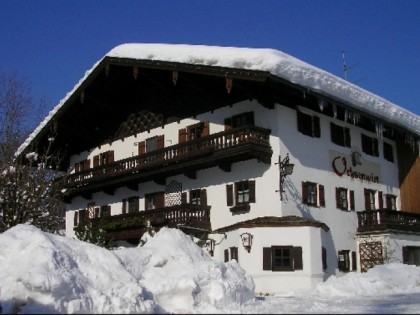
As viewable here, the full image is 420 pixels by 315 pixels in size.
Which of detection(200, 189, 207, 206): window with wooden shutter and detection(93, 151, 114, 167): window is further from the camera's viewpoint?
detection(93, 151, 114, 167): window

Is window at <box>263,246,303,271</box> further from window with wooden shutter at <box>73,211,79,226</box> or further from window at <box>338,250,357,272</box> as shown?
window with wooden shutter at <box>73,211,79,226</box>

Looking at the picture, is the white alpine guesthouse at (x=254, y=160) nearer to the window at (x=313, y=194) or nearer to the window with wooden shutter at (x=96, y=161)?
the window at (x=313, y=194)

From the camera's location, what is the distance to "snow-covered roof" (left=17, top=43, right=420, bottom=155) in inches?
814

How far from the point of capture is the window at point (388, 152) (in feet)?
92.9

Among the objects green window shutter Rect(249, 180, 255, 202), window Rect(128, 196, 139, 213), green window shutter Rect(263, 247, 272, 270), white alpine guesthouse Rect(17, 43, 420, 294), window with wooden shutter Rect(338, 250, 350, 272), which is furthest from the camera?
window Rect(128, 196, 139, 213)

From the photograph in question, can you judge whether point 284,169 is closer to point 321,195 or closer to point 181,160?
point 321,195

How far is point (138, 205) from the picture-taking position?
2764 centimetres

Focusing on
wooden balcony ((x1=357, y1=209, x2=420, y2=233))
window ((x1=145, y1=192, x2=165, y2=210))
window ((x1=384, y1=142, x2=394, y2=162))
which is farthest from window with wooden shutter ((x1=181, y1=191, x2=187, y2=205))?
window ((x1=384, y1=142, x2=394, y2=162))

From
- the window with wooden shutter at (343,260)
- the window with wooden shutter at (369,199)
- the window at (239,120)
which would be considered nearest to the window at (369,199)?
the window with wooden shutter at (369,199)

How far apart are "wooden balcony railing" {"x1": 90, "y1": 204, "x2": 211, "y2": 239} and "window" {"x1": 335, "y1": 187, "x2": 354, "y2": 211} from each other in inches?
227

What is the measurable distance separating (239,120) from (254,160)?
196 centimetres

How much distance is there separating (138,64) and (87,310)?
1667 centimetres

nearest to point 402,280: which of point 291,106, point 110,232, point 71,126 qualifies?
point 291,106

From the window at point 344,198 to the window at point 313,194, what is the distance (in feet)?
3.76
